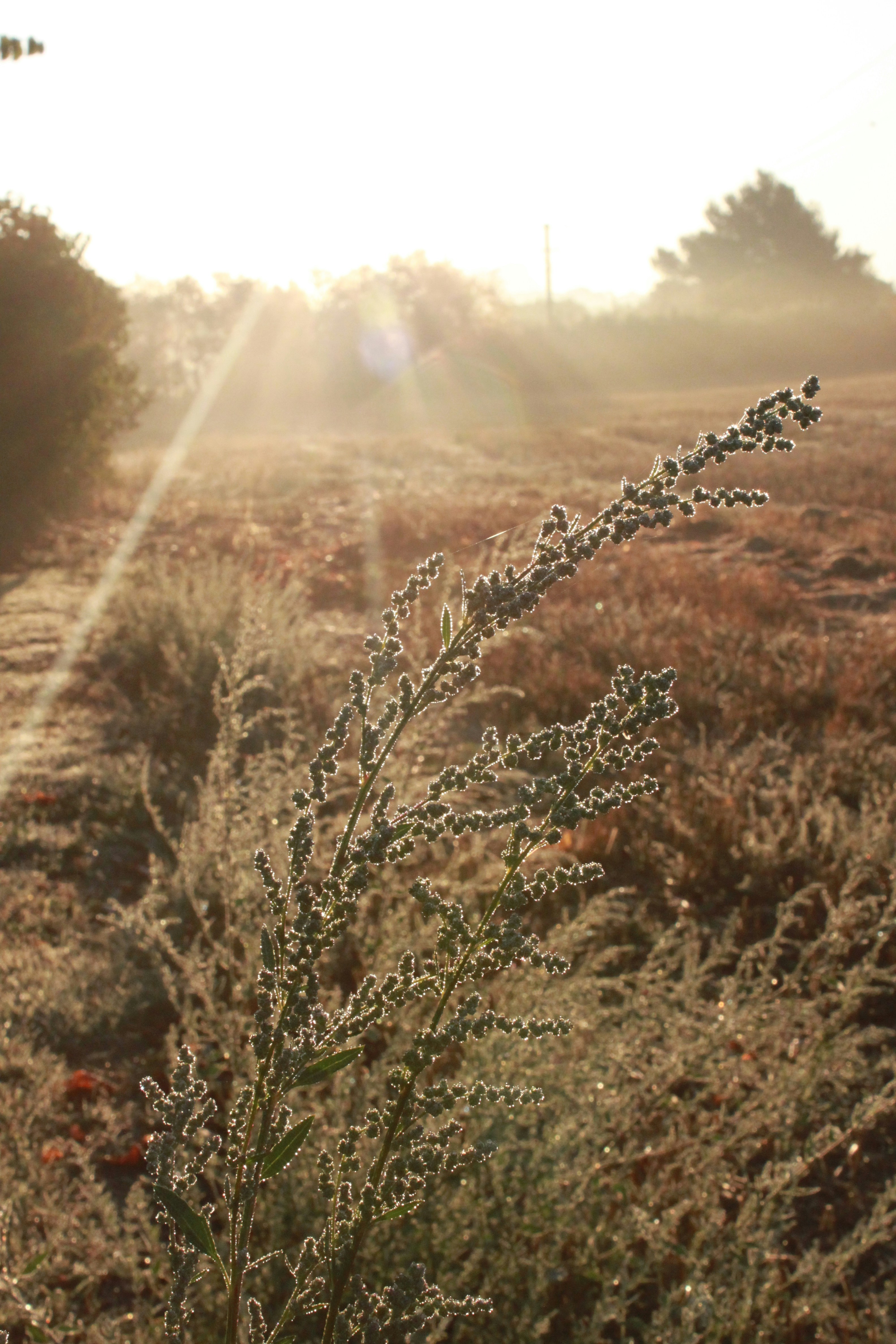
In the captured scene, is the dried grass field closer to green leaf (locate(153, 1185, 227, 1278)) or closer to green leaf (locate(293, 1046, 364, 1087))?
green leaf (locate(153, 1185, 227, 1278))

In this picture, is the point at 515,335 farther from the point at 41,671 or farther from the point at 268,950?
the point at 268,950

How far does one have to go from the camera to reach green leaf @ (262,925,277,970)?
0.93 meters

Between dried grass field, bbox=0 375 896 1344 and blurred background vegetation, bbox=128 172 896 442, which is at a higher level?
blurred background vegetation, bbox=128 172 896 442

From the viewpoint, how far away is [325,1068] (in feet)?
2.93

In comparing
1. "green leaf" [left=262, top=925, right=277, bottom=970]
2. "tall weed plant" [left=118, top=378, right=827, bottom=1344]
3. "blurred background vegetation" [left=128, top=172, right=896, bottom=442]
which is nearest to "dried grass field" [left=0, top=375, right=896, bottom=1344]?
"tall weed plant" [left=118, top=378, right=827, bottom=1344]

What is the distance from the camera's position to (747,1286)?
1.68m

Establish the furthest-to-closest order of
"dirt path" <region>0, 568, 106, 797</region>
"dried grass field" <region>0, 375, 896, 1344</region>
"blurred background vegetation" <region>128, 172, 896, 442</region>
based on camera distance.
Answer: "blurred background vegetation" <region>128, 172, 896, 442</region> < "dirt path" <region>0, 568, 106, 797</region> < "dried grass field" <region>0, 375, 896, 1344</region>

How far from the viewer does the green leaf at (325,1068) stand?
0.89 metres

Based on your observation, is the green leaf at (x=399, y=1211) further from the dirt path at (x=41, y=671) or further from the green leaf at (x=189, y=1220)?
the dirt path at (x=41, y=671)

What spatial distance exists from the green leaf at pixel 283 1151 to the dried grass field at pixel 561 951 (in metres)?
0.54

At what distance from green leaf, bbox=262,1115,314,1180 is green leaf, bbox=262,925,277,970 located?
0.48 feet

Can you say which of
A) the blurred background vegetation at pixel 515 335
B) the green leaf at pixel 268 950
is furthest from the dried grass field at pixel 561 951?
the blurred background vegetation at pixel 515 335

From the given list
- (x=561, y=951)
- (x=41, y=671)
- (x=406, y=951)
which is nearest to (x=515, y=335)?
(x=41, y=671)

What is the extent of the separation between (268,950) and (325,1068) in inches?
4.9
